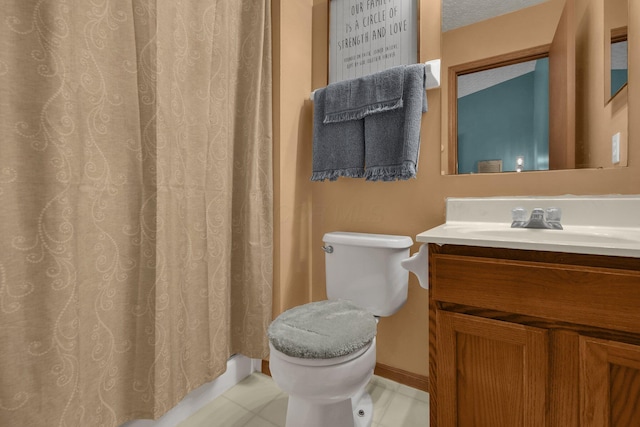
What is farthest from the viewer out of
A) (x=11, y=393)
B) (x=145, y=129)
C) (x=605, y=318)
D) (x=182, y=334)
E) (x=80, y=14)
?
(x=182, y=334)

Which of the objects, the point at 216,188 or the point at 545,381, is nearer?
the point at 545,381

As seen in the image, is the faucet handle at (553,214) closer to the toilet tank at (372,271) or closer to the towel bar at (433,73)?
the toilet tank at (372,271)

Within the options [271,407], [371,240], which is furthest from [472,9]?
[271,407]

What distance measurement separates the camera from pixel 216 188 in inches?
49.6

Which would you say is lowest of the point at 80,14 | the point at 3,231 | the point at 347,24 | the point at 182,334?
the point at 182,334

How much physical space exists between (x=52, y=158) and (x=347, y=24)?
1440 millimetres

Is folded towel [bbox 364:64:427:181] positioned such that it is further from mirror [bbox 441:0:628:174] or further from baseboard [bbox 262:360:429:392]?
baseboard [bbox 262:360:429:392]

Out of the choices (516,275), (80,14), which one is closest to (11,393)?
(80,14)

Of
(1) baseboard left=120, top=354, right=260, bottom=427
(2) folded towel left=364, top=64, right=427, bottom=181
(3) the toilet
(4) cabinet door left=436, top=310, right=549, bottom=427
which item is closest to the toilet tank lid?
A: (3) the toilet

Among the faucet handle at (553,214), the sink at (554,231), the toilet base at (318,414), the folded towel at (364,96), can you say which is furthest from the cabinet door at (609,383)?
the folded towel at (364,96)

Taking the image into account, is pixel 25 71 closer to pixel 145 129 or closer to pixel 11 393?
pixel 145 129

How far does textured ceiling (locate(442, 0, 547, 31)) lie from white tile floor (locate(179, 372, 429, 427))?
167cm

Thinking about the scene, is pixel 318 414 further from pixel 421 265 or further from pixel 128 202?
pixel 128 202

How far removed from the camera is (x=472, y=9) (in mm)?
1311
